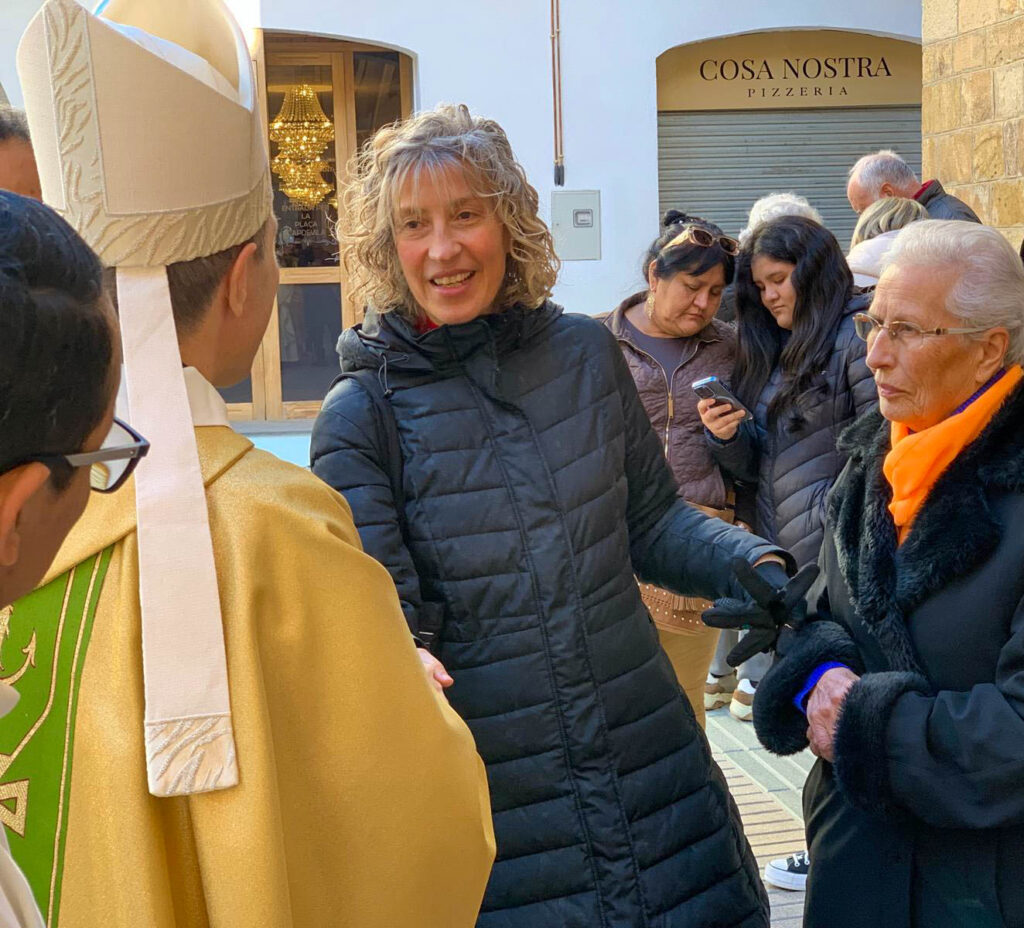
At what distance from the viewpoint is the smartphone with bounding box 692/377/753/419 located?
4.06 metres

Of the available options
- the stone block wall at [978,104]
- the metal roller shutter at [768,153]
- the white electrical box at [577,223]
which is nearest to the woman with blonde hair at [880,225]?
the stone block wall at [978,104]

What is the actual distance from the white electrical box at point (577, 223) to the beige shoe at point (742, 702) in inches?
213

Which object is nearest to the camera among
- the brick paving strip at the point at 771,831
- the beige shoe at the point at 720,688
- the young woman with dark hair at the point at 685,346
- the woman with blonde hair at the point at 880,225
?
the brick paving strip at the point at 771,831

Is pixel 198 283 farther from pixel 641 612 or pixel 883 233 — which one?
pixel 883 233

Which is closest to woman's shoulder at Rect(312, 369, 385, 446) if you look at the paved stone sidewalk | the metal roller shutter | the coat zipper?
the coat zipper

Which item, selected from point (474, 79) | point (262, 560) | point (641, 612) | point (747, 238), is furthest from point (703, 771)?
point (474, 79)

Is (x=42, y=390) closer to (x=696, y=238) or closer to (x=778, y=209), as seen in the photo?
(x=696, y=238)

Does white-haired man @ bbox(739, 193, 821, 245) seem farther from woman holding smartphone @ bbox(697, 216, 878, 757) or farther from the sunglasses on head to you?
woman holding smartphone @ bbox(697, 216, 878, 757)

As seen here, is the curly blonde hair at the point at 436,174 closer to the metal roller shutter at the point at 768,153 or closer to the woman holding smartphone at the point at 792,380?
the woman holding smartphone at the point at 792,380

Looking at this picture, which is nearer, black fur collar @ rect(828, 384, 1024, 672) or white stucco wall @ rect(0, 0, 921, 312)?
black fur collar @ rect(828, 384, 1024, 672)

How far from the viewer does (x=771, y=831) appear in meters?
4.54

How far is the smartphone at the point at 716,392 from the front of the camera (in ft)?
13.3

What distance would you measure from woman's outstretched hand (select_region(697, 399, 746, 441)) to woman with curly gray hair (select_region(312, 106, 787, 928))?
62.3 inches

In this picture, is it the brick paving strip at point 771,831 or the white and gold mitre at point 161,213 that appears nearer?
the white and gold mitre at point 161,213
